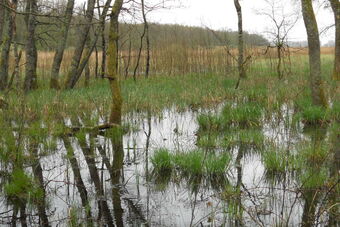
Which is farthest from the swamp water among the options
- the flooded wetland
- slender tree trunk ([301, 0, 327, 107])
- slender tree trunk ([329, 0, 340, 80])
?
slender tree trunk ([329, 0, 340, 80])

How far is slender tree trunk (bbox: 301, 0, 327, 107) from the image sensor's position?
292 inches

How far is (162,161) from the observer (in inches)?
197

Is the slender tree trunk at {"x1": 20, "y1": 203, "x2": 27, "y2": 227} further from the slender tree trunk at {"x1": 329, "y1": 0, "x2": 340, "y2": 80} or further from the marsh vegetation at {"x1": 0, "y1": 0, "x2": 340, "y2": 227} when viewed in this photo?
the slender tree trunk at {"x1": 329, "y1": 0, "x2": 340, "y2": 80}

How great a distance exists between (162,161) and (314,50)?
4.06 meters

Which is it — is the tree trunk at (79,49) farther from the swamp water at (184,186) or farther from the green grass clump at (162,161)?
the green grass clump at (162,161)

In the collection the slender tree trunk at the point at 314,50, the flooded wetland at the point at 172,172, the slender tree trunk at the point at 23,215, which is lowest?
the slender tree trunk at the point at 23,215

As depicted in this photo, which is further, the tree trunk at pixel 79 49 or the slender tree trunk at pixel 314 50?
the tree trunk at pixel 79 49

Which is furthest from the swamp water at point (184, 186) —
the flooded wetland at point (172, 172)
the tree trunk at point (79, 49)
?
the tree trunk at point (79, 49)

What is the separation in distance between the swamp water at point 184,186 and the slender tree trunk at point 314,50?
1272mm

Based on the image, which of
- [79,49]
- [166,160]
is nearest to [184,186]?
[166,160]

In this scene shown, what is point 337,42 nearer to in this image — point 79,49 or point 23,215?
point 79,49

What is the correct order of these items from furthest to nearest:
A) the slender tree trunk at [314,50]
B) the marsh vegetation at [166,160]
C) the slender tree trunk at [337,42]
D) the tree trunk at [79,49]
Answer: the slender tree trunk at [337,42]
the tree trunk at [79,49]
the slender tree trunk at [314,50]
the marsh vegetation at [166,160]

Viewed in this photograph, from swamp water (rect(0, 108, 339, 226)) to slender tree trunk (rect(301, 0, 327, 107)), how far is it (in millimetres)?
1272

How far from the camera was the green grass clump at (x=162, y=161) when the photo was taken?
16.3 feet
